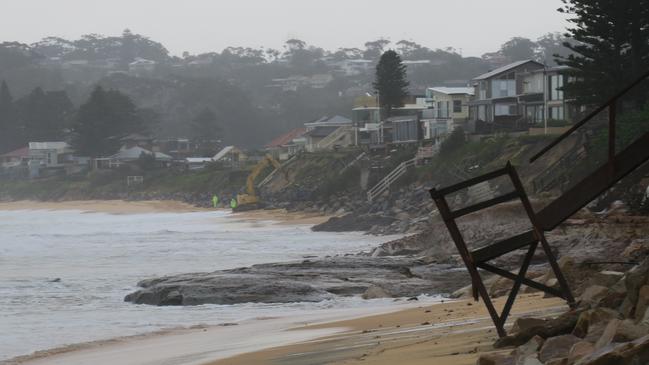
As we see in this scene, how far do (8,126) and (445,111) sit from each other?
6832 centimetres

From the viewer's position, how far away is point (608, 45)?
39031mm

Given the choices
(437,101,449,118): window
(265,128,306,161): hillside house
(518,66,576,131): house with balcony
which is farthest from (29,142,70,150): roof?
(518,66,576,131): house with balcony

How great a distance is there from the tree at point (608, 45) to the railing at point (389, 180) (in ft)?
58.0

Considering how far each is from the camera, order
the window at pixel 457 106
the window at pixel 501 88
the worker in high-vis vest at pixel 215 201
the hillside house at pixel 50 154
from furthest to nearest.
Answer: the hillside house at pixel 50 154 → the worker in high-vis vest at pixel 215 201 → the window at pixel 457 106 → the window at pixel 501 88

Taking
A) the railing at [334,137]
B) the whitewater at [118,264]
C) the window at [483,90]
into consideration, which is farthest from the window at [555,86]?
the railing at [334,137]

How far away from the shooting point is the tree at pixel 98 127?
361ft

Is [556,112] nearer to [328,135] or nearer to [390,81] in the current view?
[390,81]

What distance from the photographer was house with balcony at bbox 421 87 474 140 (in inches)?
2908

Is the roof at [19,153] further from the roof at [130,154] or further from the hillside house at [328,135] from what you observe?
the hillside house at [328,135]

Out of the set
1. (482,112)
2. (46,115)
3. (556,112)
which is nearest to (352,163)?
(482,112)

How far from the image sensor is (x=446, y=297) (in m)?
18.0

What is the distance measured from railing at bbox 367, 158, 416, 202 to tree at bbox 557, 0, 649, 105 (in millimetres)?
17669

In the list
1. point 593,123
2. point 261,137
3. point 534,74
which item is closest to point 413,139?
point 534,74

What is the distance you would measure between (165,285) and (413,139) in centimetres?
5296
